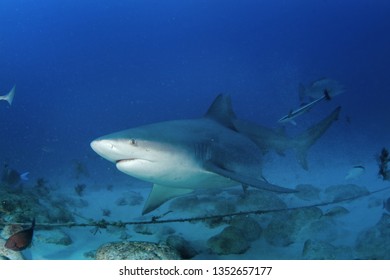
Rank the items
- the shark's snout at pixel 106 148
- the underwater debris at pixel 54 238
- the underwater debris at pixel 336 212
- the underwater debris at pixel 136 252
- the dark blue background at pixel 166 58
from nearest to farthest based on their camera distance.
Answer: the shark's snout at pixel 106 148 < the underwater debris at pixel 136 252 < the underwater debris at pixel 54 238 < the underwater debris at pixel 336 212 < the dark blue background at pixel 166 58

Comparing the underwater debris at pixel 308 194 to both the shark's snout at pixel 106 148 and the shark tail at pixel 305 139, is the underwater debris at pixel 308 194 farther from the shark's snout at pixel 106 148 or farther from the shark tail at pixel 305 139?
the shark's snout at pixel 106 148

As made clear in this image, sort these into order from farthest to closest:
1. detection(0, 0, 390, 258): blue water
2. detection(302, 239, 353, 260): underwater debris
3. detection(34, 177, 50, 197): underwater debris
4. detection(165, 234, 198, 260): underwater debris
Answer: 1. detection(0, 0, 390, 258): blue water
2. detection(34, 177, 50, 197): underwater debris
3. detection(165, 234, 198, 260): underwater debris
4. detection(302, 239, 353, 260): underwater debris

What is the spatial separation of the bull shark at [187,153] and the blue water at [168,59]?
142 ft

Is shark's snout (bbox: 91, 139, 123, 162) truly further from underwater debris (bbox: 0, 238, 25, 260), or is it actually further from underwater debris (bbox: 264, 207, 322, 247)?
underwater debris (bbox: 264, 207, 322, 247)

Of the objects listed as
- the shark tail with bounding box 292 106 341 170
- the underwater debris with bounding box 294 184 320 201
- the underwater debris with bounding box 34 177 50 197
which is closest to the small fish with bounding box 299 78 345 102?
the shark tail with bounding box 292 106 341 170

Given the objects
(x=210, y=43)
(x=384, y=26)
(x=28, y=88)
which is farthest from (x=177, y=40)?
(x=384, y=26)

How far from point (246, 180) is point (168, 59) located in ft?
277

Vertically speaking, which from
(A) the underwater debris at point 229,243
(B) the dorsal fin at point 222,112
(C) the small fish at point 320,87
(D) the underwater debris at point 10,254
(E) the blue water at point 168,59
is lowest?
(D) the underwater debris at point 10,254

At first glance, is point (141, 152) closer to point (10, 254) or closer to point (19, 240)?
point (19, 240)

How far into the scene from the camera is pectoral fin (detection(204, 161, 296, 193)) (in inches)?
108

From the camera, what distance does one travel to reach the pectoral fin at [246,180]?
2.75 metres

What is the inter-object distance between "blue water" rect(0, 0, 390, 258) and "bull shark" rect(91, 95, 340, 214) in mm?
43388

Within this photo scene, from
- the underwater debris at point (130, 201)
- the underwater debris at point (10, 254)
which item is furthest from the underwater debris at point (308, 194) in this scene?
the underwater debris at point (10, 254)

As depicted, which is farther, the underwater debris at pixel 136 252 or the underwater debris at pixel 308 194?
the underwater debris at pixel 308 194
